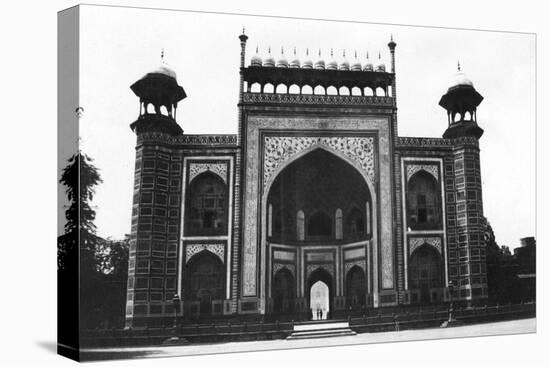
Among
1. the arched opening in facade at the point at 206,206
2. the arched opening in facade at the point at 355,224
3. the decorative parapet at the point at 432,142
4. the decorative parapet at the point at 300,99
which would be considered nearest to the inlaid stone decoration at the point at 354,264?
the arched opening in facade at the point at 355,224

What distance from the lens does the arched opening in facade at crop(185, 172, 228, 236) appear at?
36.0 ft

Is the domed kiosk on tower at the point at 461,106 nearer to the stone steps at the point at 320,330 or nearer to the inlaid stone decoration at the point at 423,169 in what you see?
the inlaid stone decoration at the point at 423,169

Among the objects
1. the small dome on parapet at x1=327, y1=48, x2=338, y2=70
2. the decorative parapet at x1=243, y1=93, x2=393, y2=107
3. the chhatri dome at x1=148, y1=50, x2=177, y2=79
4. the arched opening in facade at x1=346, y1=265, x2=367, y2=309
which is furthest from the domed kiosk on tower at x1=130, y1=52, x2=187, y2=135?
the arched opening in facade at x1=346, y1=265, x2=367, y2=309

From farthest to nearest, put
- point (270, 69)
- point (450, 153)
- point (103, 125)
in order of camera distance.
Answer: point (450, 153) < point (270, 69) < point (103, 125)

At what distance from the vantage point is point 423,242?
1188 cm

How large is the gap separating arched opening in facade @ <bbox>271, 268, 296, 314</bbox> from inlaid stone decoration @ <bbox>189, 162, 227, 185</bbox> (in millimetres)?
1549

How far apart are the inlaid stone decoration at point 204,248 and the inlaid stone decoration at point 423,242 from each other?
110 inches

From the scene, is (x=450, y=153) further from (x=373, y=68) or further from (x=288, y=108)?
(x=288, y=108)

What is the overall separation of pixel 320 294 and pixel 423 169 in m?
2.44

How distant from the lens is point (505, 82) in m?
12.4

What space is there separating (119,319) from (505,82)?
673 cm

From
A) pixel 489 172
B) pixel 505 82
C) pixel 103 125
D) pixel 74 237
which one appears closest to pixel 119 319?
pixel 74 237

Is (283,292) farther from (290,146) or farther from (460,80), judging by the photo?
(460,80)

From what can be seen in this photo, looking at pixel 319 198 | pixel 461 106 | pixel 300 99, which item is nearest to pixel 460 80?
pixel 461 106
